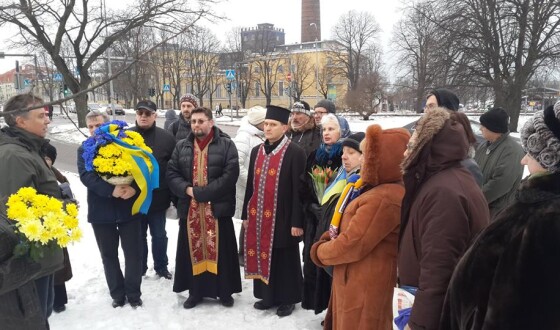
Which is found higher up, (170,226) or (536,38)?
(536,38)

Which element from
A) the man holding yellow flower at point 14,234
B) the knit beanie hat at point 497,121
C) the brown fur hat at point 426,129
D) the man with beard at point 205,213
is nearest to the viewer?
the brown fur hat at point 426,129

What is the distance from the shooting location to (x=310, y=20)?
74188mm

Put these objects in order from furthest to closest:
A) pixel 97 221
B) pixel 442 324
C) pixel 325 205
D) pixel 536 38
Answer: pixel 536 38, pixel 97 221, pixel 325 205, pixel 442 324

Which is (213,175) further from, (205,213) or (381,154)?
(381,154)

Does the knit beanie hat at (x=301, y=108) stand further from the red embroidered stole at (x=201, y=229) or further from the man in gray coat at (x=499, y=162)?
the man in gray coat at (x=499, y=162)

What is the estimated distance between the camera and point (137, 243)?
4398mm

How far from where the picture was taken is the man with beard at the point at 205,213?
4316 millimetres

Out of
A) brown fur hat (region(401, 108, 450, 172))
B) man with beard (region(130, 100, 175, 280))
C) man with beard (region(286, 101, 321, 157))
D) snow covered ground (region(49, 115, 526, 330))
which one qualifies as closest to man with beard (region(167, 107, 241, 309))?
snow covered ground (region(49, 115, 526, 330))

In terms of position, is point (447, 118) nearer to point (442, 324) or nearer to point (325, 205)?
point (442, 324)

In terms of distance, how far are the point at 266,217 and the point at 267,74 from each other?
5566 cm

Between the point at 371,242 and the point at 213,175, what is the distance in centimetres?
211

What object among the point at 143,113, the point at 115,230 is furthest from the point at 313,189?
the point at 143,113

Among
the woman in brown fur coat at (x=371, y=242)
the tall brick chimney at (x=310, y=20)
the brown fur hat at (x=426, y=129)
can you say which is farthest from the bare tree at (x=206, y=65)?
the brown fur hat at (x=426, y=129)

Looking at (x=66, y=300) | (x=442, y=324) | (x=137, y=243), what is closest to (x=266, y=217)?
(x=137, y=243)
